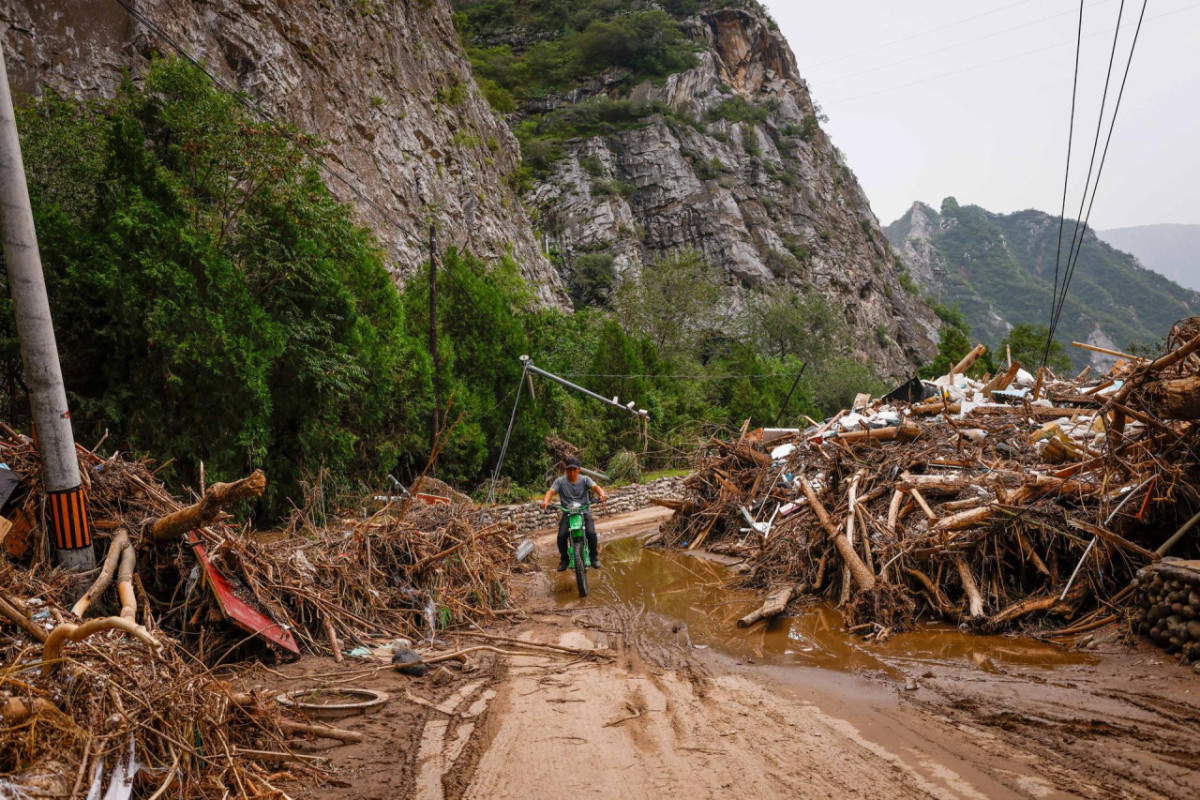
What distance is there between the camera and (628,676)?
602 cm

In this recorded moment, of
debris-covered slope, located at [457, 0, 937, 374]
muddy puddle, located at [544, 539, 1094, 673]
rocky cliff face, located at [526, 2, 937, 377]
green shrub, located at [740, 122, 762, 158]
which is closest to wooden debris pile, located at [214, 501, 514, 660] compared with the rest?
muddy puddle, located at [544, 539, 1094, 673]

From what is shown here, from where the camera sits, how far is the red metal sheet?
5.41 m

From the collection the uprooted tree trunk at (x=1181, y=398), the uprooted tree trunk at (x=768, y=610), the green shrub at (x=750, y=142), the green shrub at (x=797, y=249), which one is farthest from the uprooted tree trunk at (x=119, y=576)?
the green shrub at (x=750, y=142)

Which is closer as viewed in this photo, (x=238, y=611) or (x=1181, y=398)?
(x=238, y=611)

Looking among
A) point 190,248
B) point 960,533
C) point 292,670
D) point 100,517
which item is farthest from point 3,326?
point 960,533

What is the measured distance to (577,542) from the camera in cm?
980

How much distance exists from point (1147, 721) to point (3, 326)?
14.6 m

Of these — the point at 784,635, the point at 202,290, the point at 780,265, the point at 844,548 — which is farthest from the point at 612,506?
the point at 780,265

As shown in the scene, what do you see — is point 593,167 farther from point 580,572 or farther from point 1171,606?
point 1171,606

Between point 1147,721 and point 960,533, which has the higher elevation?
point 960,533

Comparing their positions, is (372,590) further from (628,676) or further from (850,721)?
(850,721)

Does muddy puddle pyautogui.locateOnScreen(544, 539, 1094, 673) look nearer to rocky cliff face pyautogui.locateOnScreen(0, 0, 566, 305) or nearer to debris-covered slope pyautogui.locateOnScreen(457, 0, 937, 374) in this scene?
rocky cliff face pyautogui.locateOnScreen(0, 0, 566, 305)

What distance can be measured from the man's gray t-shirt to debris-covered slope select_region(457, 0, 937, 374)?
44564mm

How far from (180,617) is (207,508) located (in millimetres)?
1120
